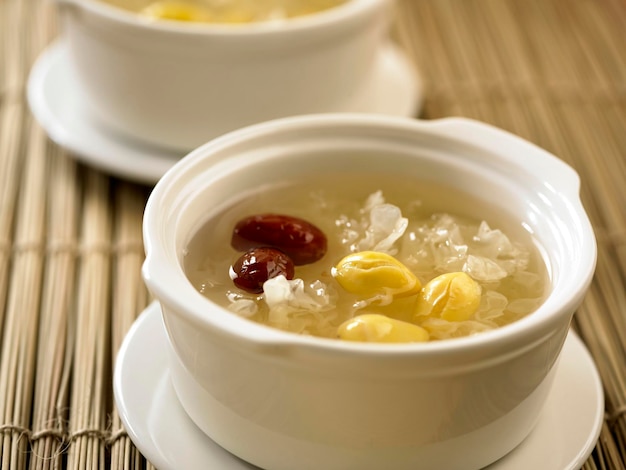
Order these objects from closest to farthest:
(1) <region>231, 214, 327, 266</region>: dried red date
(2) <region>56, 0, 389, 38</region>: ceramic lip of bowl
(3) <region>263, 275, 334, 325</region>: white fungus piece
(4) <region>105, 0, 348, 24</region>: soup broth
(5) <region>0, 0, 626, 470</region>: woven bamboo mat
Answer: (3) <region>263, 275, 334, 325</region>: white fungus piece → (1) <region>231, 214, 327, 266</region>: dried red date → (5) <region>0, 0, 626, 470</region>: woven bamboo mat → (2) <region>56, 0, 389, 38</region>: ceramic lip of bowl → (4) <region>105, 0, 348, 24</region>: soup broth

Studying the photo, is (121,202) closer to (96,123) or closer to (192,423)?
(96,123)

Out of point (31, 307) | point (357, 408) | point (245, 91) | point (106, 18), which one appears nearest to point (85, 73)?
point (106, 18)

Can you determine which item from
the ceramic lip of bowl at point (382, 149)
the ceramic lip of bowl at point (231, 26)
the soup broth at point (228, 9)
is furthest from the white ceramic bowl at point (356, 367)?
the soup broth at point (228, 9)

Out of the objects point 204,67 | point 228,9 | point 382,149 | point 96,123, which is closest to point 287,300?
point 382,149

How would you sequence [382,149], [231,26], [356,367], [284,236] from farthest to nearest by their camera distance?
[231,26], [382,149], [284,236], [356,367]

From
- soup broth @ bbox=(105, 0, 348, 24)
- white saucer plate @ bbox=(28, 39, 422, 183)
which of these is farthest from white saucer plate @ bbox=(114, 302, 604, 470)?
soup broth @ bbox=(105, 0, 348, 24)

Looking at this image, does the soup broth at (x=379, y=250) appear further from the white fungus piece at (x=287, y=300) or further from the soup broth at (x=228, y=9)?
the soup broth at (x=228, y=9)

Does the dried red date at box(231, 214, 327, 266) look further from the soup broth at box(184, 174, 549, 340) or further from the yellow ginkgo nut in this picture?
the yellow ginkgo nut
